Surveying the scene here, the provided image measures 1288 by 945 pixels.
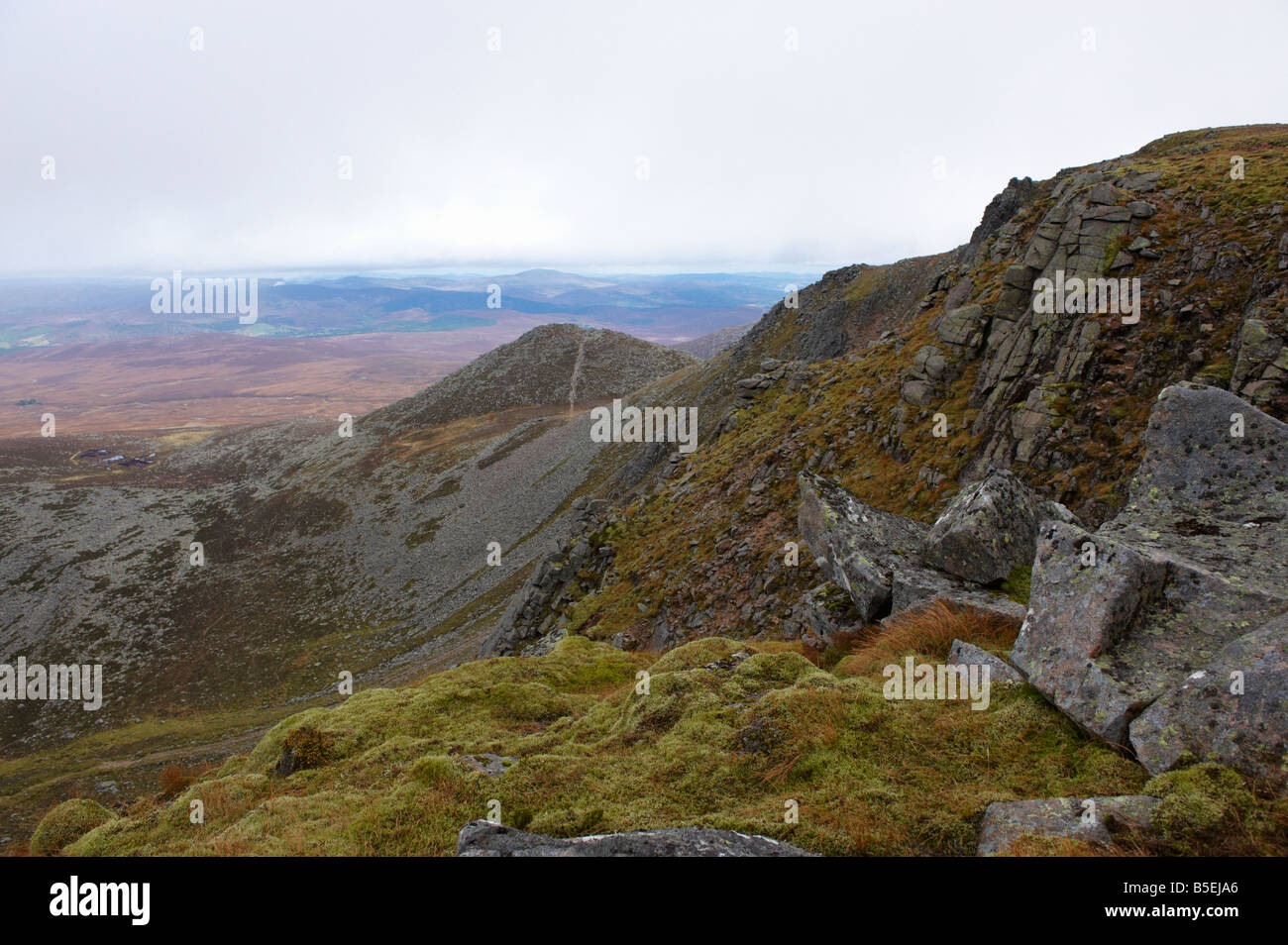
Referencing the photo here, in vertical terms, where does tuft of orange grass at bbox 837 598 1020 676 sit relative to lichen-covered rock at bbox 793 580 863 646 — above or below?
above

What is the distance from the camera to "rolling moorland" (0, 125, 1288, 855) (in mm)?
6840

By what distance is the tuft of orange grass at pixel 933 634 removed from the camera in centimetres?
1105

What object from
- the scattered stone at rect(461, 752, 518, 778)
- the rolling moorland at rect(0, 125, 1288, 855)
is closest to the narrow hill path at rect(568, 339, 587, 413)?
the rolling moorland at rect(0, 125, 1288, 855)

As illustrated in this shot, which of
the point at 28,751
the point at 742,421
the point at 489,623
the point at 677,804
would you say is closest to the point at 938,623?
the point at 677,804

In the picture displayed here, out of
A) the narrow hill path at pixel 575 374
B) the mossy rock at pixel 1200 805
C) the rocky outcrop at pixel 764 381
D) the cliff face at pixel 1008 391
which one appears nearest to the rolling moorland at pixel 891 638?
the mossy rock at pixel 1200 805

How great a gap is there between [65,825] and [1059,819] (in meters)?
16.7

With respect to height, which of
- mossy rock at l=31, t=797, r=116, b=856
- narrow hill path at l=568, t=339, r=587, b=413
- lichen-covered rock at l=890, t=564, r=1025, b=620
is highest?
narrow hill path at l=568, t=339, r=587, b=413

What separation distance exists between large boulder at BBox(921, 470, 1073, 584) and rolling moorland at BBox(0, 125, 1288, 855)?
3.0 inches

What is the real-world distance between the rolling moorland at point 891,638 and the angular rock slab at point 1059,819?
37 millimetres

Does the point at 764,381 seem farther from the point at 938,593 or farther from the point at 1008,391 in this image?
the point at 938,593

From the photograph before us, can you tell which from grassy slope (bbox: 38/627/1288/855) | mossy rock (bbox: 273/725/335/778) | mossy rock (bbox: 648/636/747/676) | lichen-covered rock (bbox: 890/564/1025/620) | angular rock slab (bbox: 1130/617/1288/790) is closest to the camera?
angular rock slab (bbox: 1130/617/1288/790)

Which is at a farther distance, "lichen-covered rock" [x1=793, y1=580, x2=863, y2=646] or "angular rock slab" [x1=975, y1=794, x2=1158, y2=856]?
"lichen-covered rock" [x1=793, y1=580, x2=863, y2=646]

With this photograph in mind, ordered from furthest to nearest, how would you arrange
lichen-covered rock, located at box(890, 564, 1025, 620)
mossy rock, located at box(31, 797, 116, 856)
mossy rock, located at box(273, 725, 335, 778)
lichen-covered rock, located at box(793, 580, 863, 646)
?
lichen-covered rock, located at box(793, 580, 863, 646) < lichen-covered rock, located at box(890, 564, 1025, 620) < mossy rock, located at box(273, 725, 335, 778) < mossy rock, located at box(31, 797, 116, 856)

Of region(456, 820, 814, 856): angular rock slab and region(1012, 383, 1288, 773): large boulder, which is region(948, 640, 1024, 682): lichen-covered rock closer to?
region(1012, 383, 1288, 773): large boulder
